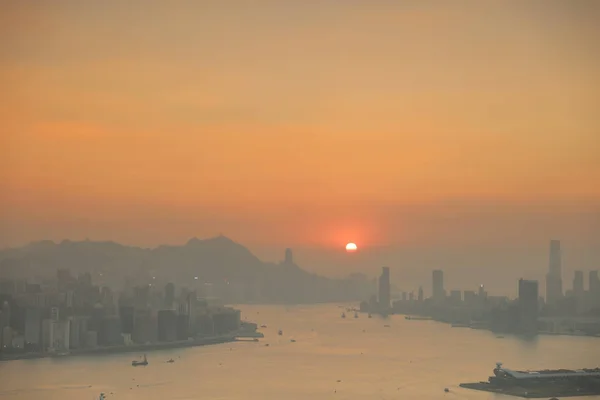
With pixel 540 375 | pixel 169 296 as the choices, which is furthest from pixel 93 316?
pixel 540 375

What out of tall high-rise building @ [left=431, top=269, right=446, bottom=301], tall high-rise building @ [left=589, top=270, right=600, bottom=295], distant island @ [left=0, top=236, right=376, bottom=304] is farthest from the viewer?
tall high-rise building @ [left=431, top=269, right=446, bottom=301]

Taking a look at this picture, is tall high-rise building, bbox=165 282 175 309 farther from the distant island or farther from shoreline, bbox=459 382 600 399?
shoreline, bbox=459 382 600 399

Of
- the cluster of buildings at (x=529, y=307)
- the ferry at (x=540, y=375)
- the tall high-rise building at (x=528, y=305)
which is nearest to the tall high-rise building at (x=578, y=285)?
the cluster of buildings at (x=529, y=307)

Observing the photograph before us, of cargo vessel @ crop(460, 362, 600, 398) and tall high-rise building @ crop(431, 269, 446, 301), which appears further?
tall high-rise building @ crop(431, 269, 446, 301)

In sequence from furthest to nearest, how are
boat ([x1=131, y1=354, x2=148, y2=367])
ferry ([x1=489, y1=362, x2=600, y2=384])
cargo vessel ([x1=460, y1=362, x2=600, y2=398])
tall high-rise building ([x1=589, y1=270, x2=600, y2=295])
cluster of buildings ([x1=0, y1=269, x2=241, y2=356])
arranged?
tall high-rise building ([x1=589, y1=270, x2=600, y2=295]) → cluster of buildings ([x1=0, y1=269, x2=241, y2=356]) → boat ([x1=131, y1=354, x2=148, y2=367]) → ferry ([x1=489, y1=362, x2=600, y2=384]) → cargo vessel ([x1=460, y1=362, x2=600, y2=398])

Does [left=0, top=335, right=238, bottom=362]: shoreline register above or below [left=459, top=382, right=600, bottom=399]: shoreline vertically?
above

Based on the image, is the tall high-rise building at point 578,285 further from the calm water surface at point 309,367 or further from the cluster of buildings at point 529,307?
the calm water surface at point 309,367

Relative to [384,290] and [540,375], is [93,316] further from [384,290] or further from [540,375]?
[384,290]

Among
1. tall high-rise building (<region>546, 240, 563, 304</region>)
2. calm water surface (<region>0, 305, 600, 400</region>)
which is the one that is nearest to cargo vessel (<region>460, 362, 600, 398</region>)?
calm water surface (<region>0, 305, 600, 400</region>)
